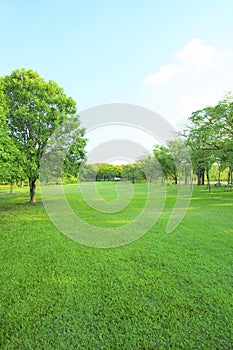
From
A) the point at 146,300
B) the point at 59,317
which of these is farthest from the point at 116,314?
the point at 59,317

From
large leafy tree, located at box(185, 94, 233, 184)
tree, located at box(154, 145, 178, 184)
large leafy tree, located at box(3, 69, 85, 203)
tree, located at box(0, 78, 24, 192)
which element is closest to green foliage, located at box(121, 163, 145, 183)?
tree, located at box(154, 145, 178, 184)

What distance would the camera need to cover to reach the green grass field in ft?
6.67

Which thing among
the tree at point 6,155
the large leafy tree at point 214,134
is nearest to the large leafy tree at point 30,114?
the tree at point 6,155

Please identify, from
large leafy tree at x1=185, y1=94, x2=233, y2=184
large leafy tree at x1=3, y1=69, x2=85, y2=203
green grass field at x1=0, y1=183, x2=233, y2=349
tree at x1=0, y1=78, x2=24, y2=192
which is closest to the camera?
green grass field at x1=0, y1=183, x2=233, y2=349

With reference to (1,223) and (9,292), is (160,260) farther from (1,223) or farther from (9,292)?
(1,223)

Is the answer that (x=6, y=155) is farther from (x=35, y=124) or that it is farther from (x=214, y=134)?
(x=214, y=134)

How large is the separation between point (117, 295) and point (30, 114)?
1007 centimetres

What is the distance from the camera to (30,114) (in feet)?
32.6

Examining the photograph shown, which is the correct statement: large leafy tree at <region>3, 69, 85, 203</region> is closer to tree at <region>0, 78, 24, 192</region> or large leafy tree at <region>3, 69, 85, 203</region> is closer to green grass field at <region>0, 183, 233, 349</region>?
tree at <region>0, 78, 24, 192</region>

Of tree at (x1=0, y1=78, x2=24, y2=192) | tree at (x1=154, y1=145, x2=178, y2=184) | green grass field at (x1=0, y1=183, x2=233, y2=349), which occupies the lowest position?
green grass field at (x1=0, y1=183, x2=233, y2=349)

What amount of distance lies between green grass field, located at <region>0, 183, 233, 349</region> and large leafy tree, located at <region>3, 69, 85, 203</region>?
6.74m

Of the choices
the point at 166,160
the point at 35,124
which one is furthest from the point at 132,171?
the point at 35,124

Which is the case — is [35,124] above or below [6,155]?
above

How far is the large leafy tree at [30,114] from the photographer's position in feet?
32.7
